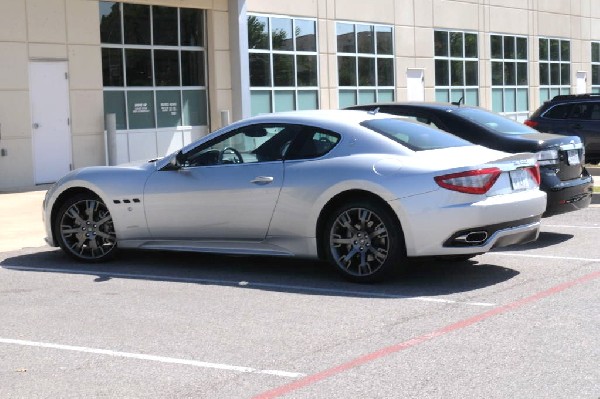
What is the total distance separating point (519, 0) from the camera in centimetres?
3359

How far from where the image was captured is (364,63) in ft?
86.9

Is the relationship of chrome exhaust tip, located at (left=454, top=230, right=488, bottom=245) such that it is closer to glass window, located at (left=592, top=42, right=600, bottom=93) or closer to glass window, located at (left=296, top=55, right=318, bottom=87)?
glass window, located at (left=296, top=55, right=318, bottom=87)

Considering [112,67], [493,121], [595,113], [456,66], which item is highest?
[456,66]

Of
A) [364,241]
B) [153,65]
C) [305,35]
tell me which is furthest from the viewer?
[305,35]

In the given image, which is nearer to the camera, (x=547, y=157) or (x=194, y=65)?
(x=547, y=157)

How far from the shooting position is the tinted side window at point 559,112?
1930 cm

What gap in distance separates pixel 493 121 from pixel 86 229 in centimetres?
493

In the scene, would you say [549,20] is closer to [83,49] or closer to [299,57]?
[299,57]

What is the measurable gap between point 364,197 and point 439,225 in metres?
0.73

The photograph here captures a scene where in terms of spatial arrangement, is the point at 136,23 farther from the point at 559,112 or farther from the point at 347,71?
the point at 559,112

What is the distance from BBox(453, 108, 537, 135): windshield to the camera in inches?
451

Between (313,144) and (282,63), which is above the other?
(282,63)

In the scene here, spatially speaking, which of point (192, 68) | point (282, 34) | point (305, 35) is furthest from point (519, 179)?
point (305, 35)

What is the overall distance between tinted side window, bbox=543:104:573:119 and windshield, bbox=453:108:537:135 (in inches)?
305
